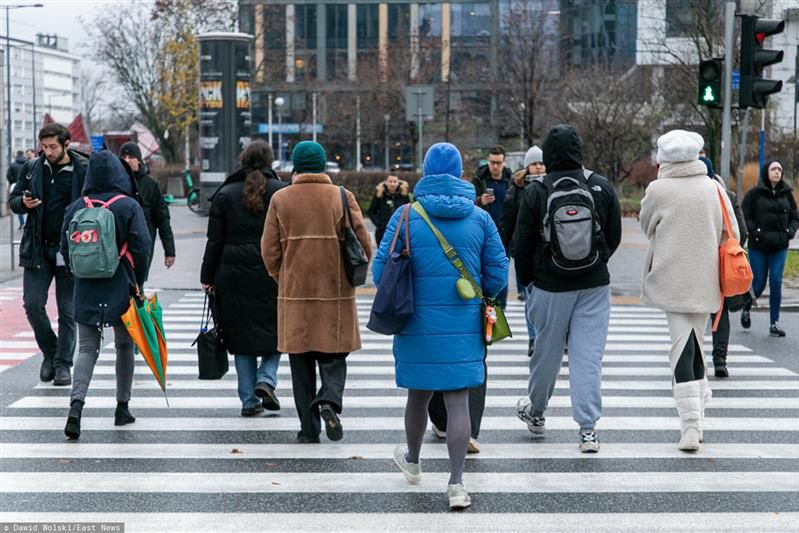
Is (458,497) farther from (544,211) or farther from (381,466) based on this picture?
(544,211)

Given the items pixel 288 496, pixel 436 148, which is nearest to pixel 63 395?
pixel 288 496

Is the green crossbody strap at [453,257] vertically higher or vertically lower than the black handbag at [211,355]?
higher

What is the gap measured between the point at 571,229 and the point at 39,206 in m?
4.66

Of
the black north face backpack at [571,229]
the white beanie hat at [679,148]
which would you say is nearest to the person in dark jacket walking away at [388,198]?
the white beanie hat at [679,148]

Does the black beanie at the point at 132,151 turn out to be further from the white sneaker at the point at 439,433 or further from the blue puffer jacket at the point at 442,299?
the blue puffer jacket at the point at 442,299

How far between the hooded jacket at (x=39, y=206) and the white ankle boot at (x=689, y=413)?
4.83 meters

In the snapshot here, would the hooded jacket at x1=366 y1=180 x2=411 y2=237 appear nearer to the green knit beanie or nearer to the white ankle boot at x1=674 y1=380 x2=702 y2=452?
the green knit beanie

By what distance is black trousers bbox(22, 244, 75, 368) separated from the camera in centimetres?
1005

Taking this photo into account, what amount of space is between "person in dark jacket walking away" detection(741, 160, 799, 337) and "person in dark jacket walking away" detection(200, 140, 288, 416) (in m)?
→ 6.38

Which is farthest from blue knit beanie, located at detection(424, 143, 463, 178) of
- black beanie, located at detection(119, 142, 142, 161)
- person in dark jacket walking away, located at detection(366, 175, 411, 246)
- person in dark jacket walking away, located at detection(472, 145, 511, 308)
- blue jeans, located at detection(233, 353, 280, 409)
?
person in dark jacket walking away, located at detection(366, 175, 411, 246)

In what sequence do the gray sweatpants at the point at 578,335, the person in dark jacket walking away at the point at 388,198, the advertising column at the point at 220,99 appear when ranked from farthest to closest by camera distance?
the advertising column at the point at 220,99 → the person in dark jacket walking away at the point at 388,198 → the gray sweatpants at the point at 578,335

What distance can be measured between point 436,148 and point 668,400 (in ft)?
12.7

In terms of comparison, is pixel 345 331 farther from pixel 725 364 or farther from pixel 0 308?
pixel 0 308

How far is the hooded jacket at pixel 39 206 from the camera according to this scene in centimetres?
973
